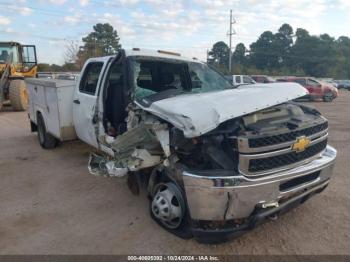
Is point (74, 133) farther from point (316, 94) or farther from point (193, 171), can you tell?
point (316, 94)

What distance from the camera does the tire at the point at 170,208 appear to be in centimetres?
331

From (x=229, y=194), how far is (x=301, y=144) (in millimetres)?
925

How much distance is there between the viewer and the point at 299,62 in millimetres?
→ 79375

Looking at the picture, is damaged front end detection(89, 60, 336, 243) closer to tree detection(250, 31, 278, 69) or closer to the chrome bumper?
the chrome bumper

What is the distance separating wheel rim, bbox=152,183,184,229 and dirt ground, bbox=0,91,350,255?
0.19 metres

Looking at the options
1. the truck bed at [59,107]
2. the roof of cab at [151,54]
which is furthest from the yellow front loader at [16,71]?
the roof of cab at [151,54]

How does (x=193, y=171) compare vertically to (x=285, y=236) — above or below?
above

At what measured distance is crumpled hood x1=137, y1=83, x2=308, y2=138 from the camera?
2.93m

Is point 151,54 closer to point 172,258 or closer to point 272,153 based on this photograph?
point 272,153

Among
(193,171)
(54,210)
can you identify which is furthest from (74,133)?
(193,171)

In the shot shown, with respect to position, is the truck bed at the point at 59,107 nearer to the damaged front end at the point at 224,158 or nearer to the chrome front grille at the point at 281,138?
the damaged front end at the point at 224,158

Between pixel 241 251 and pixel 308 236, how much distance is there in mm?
786

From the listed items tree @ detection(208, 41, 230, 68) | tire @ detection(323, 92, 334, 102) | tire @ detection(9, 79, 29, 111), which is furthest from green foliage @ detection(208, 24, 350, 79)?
tire @ detection(9, 79, 29, 111)

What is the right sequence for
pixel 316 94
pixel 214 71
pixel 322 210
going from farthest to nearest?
pixel 316 94, pixel 214 71, pixel 322 210
